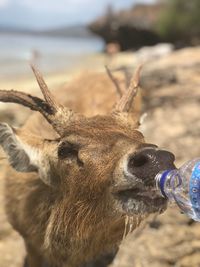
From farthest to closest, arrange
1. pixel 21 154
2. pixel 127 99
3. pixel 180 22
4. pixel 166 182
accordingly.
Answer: pixel 180 22 → pixel 127 99 → pixel 21 154 → pixel 166 182

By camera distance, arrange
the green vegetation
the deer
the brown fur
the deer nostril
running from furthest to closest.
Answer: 1. the green vegetation
2. the brown fur
3. the deer
4. the deer nostril

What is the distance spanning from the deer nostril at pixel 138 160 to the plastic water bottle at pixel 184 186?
123 millimetres

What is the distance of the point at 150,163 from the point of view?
3.63 metres

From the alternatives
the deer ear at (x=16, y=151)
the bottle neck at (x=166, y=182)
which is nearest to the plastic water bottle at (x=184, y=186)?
the bottle neck at (x=166, y=182)

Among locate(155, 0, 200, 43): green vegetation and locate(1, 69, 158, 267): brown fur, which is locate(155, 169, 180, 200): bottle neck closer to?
locate(1, 69, 158, 267): brown fur

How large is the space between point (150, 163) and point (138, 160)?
0.32 ft

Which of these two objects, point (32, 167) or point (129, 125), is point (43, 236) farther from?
point (129, 125)

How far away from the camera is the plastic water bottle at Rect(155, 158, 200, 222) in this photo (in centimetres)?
321

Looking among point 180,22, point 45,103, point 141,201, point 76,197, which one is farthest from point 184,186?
point 180,22

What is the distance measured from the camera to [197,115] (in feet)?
25.2

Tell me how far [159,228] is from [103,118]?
153cm

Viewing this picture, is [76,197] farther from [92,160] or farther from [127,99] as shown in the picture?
[127,99]

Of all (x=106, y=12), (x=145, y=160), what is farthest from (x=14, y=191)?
(x=106, y=12)

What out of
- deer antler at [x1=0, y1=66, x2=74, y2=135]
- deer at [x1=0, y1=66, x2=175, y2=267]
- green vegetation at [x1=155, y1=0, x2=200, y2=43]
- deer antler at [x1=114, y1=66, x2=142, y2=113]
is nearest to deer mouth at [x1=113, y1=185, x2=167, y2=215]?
deer at [x1=0, y1=66, x2=175, y2=267]
